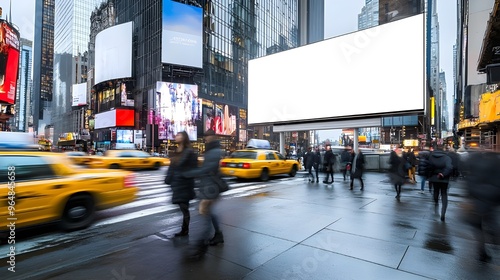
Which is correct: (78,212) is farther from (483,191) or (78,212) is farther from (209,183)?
(483,191)

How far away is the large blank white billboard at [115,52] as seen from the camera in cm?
5803

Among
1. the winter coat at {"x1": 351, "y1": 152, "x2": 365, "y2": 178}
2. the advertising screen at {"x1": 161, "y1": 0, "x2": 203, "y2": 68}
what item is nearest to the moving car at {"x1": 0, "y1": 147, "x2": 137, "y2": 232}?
the winter coat at {"x1": 351, "y1": 152, "x2": 365, "y2": 178}

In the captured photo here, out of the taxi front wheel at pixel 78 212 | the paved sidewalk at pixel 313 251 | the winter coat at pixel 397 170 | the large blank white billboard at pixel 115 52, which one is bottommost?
the paved sidewalk at pixel 313 251

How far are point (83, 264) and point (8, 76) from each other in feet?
155

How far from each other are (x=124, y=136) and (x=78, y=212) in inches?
2225

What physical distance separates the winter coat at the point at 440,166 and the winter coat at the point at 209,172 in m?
5.08

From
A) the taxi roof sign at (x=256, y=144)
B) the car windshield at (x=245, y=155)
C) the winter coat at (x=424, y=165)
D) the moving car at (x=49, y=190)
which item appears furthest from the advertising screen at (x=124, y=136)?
the winter coat at (x=424, y=165)

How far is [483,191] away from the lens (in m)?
3.74

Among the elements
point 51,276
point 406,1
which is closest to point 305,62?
point 51,276

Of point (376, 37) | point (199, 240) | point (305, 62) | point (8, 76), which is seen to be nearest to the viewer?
point (199, 240)

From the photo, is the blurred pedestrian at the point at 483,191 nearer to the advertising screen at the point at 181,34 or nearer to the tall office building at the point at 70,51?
the advertising screen at the point at 181,34

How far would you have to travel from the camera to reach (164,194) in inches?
344

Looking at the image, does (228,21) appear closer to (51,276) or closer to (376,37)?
(376,37)

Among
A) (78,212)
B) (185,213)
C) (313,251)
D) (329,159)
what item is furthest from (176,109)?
(313,251)
